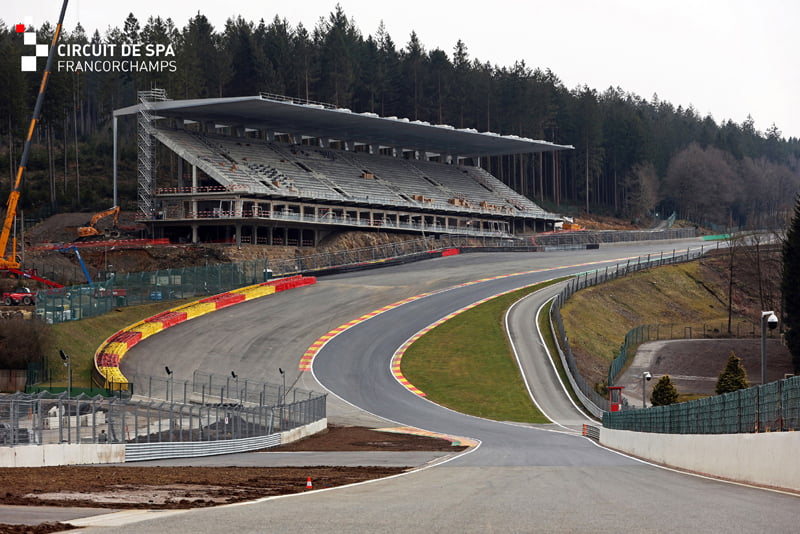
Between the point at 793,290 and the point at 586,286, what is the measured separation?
798 inches

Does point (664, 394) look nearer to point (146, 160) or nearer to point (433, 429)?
point (433, 429)

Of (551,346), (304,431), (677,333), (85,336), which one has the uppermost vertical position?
(85,336)

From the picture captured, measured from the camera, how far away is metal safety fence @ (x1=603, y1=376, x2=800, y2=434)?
17.1 meters

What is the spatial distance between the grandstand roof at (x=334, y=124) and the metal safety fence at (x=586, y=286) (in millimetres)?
30474

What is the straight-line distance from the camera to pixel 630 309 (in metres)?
82.2

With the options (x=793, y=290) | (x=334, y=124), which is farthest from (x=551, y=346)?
(x=334, y=124)

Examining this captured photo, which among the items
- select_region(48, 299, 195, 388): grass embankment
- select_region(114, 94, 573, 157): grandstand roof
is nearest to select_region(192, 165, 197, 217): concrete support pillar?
select_region(114, 94, 573, 157): grandstand roof

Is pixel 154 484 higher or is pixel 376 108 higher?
pixel 376 108

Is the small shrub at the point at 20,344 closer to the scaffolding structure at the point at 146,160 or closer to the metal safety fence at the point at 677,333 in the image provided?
the metal safety fence at the point at 677,333

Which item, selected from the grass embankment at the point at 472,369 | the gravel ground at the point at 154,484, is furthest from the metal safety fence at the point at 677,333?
the gravel ground at the point at 154,484

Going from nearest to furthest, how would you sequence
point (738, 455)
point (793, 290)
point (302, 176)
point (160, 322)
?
point (738, 455) < point (160, 322) < point (793, 290) < point (302, 176)

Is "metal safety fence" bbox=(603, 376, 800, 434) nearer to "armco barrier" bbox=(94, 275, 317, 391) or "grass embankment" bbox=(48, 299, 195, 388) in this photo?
"armco barrier" bbox=(94, 275, 317, 391)

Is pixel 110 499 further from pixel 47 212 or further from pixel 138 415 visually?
pixel 47 212

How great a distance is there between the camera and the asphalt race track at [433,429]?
12.1 m
